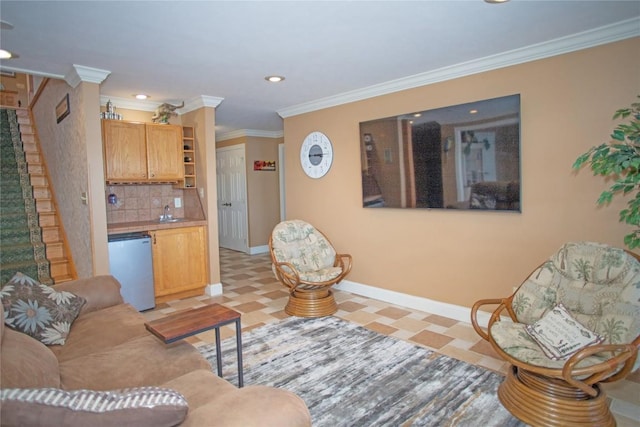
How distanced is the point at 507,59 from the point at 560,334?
2258 millimetres

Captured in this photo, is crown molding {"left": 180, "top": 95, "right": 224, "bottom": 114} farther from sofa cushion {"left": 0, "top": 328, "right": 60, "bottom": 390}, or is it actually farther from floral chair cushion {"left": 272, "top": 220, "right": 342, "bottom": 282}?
sofa cushion {"left": 0, "top": 328, "right": 60, "bottom": 390}

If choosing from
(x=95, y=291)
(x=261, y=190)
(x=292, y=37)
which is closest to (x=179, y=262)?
(x=95, y=291)

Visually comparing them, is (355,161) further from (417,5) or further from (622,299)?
(622,299)

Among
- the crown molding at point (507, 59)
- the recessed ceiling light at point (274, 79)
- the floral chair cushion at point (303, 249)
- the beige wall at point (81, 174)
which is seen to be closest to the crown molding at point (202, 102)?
the recessed ceiling light at point (274, 79)

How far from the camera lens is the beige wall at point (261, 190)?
7324 mm

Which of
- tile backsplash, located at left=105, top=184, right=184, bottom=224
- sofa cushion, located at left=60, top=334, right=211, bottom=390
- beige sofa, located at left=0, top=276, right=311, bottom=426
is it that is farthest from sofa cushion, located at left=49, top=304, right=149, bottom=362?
tile backsplash, located at left=105, top=184, right=184, bottom=224

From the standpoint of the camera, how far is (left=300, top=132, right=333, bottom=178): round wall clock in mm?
4922

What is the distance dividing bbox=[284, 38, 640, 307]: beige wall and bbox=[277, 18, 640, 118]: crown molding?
0.06m

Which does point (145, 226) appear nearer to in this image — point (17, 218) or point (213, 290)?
point (213, 290)

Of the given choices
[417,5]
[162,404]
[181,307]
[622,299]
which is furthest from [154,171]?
[622,299]

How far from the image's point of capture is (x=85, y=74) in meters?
3.52

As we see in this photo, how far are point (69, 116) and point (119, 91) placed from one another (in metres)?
0.58

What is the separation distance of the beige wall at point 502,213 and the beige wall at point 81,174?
8.52 feet

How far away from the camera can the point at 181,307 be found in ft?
14.3
